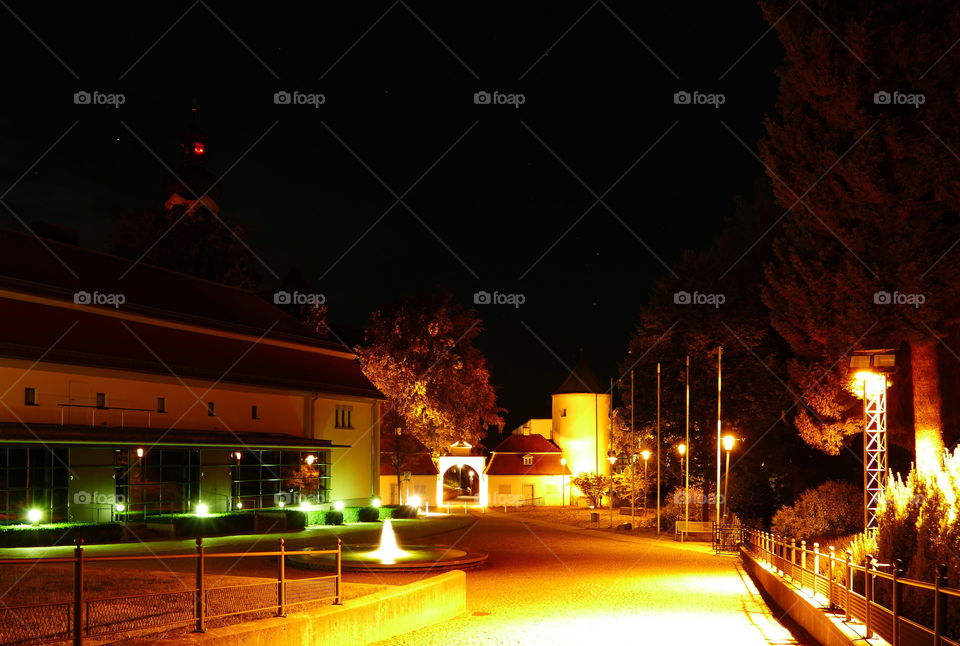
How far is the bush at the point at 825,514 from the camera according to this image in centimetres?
3481

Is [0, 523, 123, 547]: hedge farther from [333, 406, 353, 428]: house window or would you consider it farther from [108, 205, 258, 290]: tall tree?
[108, 205, 258, 290]: tall tree

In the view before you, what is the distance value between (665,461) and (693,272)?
11.2 metres

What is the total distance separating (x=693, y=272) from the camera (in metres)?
49.4

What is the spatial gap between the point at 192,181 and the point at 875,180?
58.6 m

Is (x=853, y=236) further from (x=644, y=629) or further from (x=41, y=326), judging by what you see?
(x=41, y=326)

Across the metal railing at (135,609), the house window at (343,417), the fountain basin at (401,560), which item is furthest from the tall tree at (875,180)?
the house window at (343,417)

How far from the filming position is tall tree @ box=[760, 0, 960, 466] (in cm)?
2945

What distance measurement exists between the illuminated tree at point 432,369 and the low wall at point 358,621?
47152 mm

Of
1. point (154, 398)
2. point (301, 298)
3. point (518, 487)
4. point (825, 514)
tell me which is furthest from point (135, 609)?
point (518, 487)

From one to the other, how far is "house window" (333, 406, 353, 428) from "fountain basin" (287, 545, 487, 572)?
21832 mm

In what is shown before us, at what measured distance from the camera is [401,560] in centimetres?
2523

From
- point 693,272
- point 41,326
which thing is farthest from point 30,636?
point 693,272

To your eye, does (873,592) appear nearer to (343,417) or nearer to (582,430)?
(343,417)

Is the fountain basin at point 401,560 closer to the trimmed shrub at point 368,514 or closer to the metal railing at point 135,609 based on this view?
the metal railing at point 135,609
